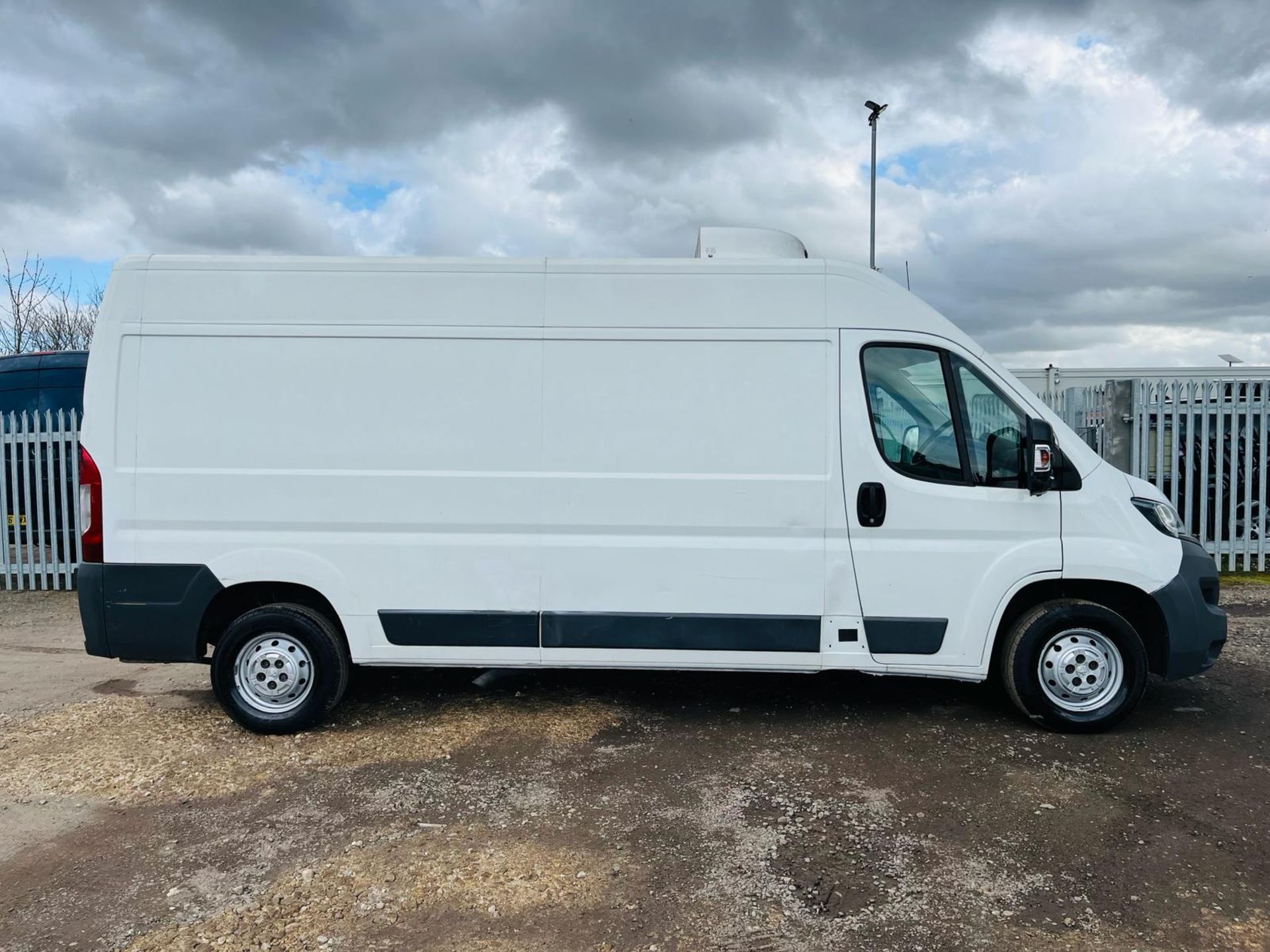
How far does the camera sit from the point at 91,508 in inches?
185

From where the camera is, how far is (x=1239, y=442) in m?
9.97

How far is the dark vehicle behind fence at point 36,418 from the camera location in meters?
9.88

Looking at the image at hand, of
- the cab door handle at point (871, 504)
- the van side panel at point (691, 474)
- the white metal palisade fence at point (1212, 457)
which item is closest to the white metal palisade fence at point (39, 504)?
the van side panel at point (691, 474)

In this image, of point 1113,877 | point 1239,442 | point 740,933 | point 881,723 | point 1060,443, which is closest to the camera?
point 740,933

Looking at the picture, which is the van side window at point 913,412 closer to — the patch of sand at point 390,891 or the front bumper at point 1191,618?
the front bumper at point 1191,618

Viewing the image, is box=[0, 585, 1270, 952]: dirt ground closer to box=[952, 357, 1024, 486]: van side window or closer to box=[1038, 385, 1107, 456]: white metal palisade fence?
box=[952, 357, 1024, 486]: van side window

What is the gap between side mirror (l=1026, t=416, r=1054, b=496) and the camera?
14.7 ft

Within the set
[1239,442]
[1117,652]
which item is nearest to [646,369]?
[1117,652]

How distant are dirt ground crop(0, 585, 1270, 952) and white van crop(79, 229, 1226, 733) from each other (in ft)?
1.69

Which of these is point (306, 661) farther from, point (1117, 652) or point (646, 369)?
point (1117, 652)

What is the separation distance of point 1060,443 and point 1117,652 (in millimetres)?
1158

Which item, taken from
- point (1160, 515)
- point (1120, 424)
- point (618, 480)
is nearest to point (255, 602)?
point (618, 480)

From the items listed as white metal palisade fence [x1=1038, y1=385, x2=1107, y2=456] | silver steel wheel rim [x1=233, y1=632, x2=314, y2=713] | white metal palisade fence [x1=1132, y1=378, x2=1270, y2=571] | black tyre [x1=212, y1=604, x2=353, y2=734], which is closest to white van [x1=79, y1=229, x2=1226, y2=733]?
black tyre [x1=212, y1=604, x2=353, y2=734]

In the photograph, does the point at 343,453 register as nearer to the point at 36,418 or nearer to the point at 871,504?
the point at 871,504
